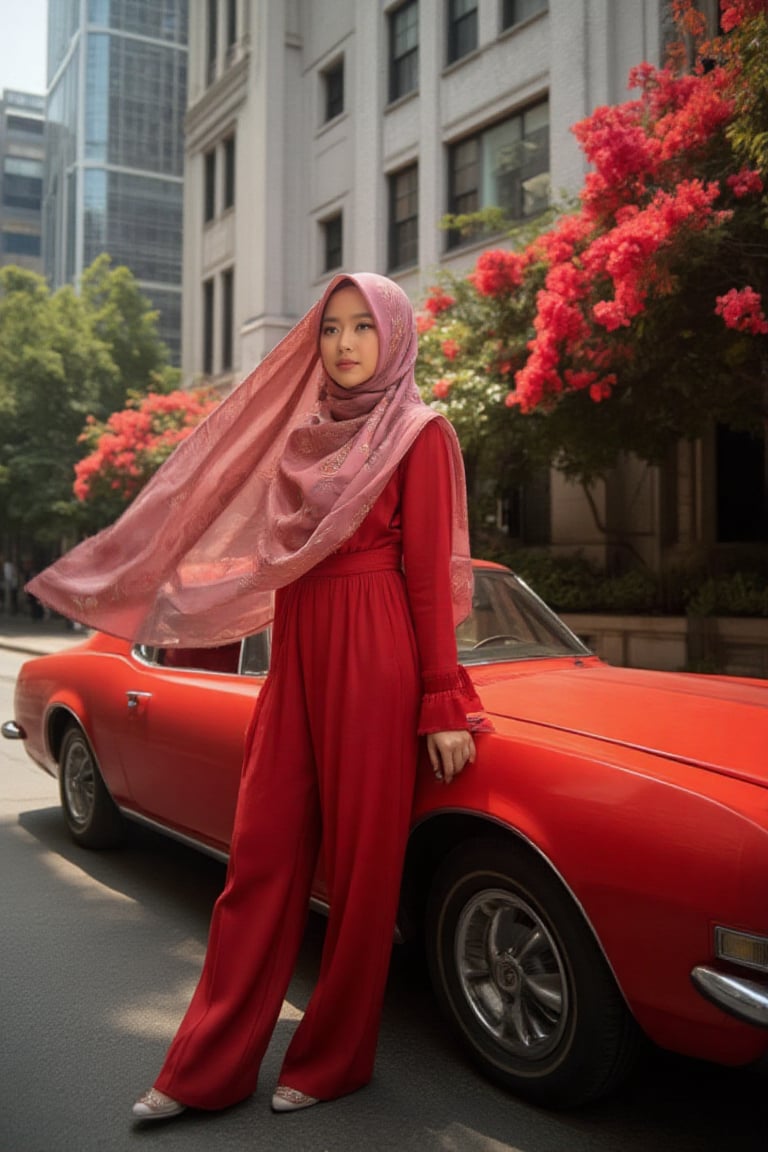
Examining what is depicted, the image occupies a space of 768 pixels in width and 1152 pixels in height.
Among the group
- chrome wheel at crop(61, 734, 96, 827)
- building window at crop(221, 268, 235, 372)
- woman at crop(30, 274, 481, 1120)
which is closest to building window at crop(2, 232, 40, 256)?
building window at crop(221, 268, 235, 372)

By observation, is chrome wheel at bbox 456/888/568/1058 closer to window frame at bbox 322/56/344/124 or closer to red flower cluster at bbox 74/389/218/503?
red flower cluster at bbox 74/389/218/503

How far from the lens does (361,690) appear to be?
9.06 ft

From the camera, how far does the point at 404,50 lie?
62.0 feet

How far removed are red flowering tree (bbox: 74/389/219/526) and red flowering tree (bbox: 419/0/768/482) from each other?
31.5 ft

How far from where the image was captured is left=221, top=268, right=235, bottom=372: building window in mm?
24359

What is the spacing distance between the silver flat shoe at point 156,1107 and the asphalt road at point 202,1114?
0.15 feet

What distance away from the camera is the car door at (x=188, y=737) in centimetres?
400

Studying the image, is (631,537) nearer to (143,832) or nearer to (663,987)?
(143,832)

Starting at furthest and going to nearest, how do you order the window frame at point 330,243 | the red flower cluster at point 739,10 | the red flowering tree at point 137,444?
the window frame at point 330,243
the red flowering tree at point 137,444
the red flower cluster at point 739,10

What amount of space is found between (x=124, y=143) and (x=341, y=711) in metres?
65.7

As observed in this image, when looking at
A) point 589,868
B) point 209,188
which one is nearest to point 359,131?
point 209,188

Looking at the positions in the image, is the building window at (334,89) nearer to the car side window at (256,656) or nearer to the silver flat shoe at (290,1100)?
the car side window at (256,656)

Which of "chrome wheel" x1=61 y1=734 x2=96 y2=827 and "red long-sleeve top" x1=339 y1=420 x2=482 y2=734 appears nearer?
"red long-sleeve top" x1=339 y1=420 x2=482 y2=734

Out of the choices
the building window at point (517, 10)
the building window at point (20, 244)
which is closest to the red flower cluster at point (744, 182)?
the building window at point (517, 10)
